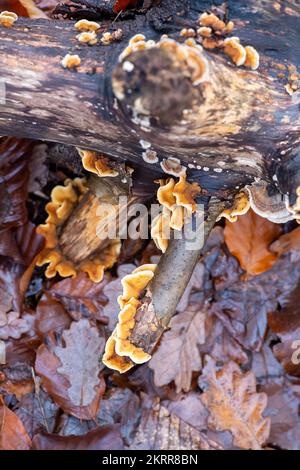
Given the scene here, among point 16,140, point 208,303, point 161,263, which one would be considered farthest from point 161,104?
point 208,303

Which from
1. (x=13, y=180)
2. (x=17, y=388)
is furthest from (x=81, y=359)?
(x=13, y=180)

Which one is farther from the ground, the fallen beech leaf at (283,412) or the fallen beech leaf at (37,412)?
the fallen beech leaf at (283,412)

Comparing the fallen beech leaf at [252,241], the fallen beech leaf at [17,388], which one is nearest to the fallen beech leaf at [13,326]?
the fallen beech leaf at [17,388]

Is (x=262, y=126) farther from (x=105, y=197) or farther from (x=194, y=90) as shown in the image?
(x=105, y=197)

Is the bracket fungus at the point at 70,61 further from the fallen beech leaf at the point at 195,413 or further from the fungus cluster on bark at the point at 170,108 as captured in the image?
the fallen beech leaf at the point at 195,413

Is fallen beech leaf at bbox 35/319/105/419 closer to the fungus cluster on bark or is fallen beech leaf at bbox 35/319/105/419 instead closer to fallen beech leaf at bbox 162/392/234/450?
fallen beech leaf at bbox 162/392/234/450

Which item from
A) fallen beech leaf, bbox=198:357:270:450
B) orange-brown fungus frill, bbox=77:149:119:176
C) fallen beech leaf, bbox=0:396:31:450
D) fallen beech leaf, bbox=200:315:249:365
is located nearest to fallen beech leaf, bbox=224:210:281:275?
fallen beech leaf, bbox=200:315:249:365
